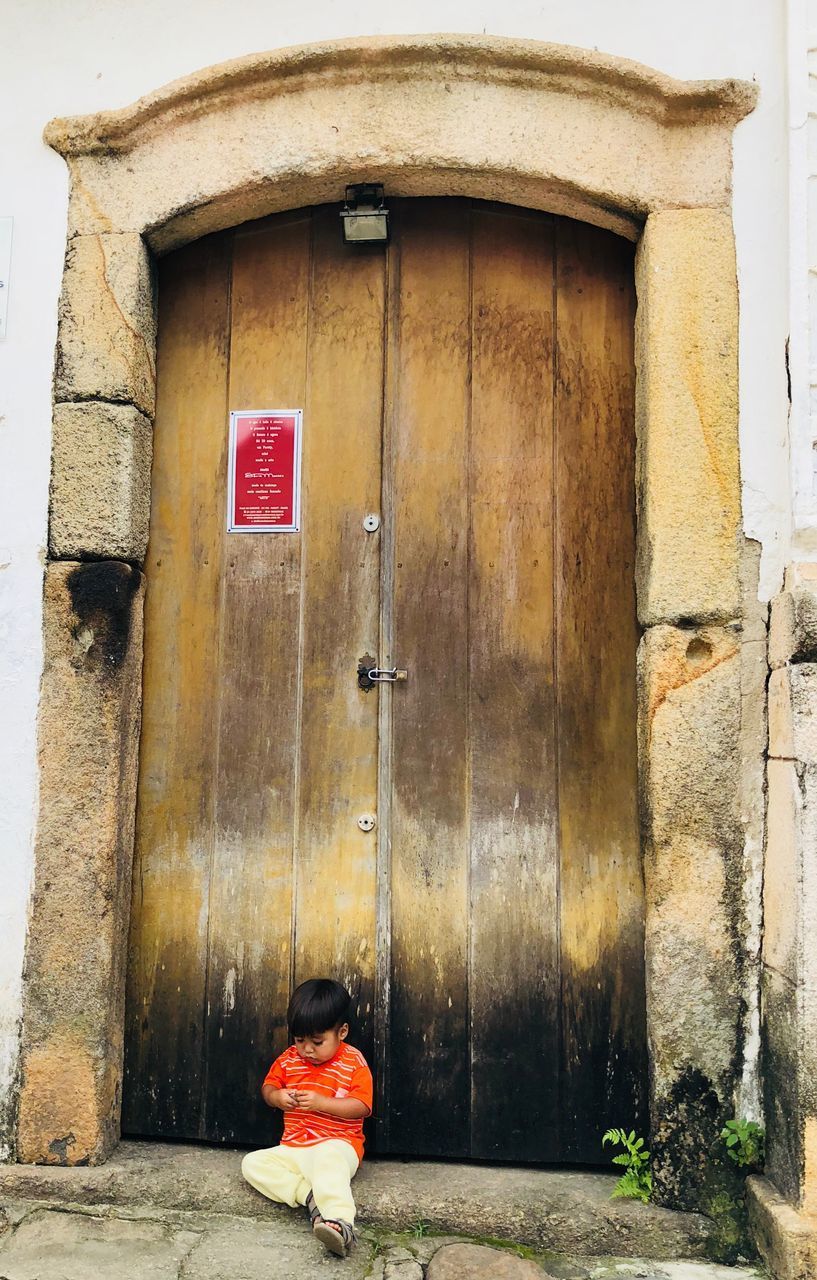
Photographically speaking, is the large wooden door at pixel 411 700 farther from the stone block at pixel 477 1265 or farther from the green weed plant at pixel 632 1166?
the stone block at pixel 477 1265

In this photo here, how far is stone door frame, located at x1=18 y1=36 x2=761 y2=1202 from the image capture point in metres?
2.50

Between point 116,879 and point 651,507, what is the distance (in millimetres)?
1656

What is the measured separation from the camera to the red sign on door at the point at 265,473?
2930 mm

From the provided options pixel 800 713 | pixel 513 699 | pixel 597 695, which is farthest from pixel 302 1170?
pixel 800 713

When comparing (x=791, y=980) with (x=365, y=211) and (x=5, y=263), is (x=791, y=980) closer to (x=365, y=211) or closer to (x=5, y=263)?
(x=365, y=211)

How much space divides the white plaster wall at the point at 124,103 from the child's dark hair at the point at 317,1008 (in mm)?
745

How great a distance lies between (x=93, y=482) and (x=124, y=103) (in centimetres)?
104

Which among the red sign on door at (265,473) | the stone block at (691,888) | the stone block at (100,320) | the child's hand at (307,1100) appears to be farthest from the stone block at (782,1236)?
the stone block at (100,320)

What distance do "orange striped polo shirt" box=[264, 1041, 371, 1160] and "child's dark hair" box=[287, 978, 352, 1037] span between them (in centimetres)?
9

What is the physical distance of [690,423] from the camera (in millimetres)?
2607

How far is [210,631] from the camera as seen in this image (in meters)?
2.92

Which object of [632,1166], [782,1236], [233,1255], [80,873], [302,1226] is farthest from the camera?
[80,873]

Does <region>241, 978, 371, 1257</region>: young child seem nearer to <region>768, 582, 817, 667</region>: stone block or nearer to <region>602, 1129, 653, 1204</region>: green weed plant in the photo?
<region>602, 1129, 653, 1204</region>: green weed plant

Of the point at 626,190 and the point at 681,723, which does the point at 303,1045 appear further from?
the point at 626,190
